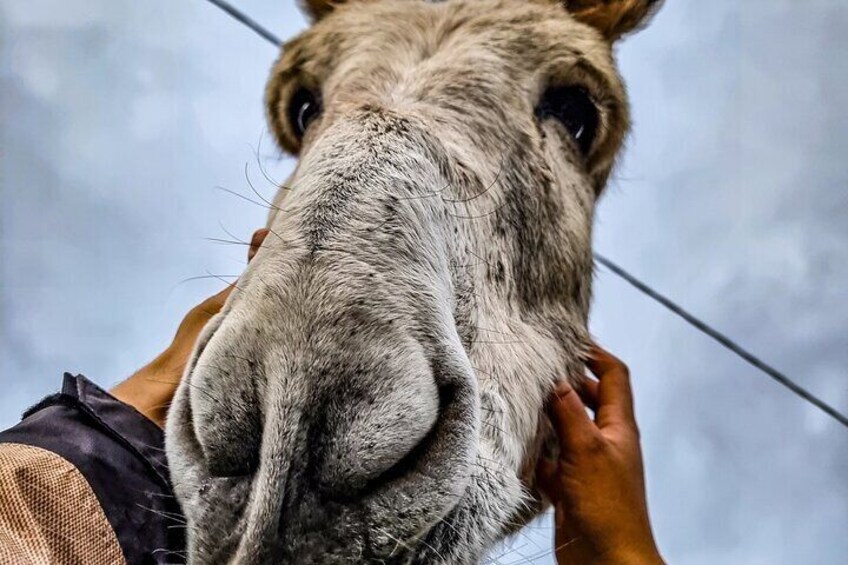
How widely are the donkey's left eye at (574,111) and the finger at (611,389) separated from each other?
0.73m

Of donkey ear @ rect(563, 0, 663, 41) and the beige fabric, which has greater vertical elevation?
donkey ear @ rect(563, 0, 663, 41)

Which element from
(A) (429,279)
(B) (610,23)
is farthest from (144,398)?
(B) (610,23)

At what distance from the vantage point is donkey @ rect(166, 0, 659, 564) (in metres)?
1.06

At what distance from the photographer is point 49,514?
1.34m

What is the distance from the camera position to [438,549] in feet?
4.08

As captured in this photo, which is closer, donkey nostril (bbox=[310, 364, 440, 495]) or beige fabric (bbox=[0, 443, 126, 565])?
donkey nostril (bbox=[310, 364, 440, 495])

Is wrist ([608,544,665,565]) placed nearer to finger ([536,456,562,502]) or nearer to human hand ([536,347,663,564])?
human hand ([536,347,663,564])

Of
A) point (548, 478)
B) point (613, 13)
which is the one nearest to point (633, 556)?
point (548, 478)

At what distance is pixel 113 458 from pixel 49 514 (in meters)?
0.22

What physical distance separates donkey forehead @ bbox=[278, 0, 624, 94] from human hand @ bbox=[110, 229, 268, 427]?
24.9 inches

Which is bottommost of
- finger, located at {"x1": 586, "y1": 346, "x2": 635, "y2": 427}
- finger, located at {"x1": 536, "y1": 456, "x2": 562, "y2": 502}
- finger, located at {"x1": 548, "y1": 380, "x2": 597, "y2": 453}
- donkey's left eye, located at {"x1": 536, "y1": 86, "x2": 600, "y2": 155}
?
finger, located at {"x1": 536, "y1": 456, "x2": 562, "y2": 502}

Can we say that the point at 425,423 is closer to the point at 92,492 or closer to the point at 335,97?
the point at 92,492

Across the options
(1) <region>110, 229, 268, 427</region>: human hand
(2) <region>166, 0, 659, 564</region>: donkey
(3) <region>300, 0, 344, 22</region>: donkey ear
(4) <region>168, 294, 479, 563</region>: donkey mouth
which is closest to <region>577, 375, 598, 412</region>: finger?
(2) <region>166, 0, 659, 564</region>: donkey

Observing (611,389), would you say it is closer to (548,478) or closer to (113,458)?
(548,478)
